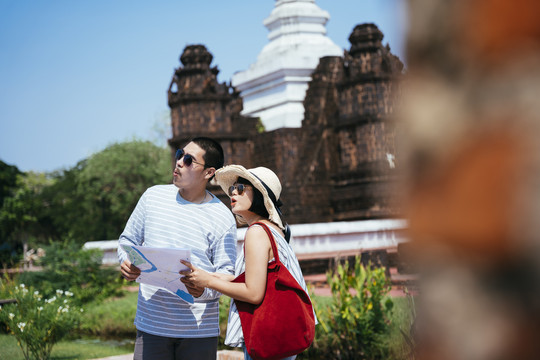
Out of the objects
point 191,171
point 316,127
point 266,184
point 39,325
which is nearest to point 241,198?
point 266,184

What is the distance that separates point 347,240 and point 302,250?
4.67ft

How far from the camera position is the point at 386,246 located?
16.7 meters

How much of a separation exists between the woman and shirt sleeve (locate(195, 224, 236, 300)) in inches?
6.7

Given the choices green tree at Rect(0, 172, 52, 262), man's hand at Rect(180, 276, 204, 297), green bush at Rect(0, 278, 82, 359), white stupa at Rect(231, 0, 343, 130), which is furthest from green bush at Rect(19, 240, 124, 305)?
green tree at Rect(0, 172, 52, 262)

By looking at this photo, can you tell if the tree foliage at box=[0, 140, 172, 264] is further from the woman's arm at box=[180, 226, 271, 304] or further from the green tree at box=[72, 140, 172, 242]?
the woman's arm at box=[180, 226, 271, 304]

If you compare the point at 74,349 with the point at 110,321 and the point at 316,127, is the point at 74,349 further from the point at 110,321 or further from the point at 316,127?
the point at 316,127

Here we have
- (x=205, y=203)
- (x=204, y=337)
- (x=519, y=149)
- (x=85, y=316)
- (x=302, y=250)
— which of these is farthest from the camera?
(x=302, y=250)

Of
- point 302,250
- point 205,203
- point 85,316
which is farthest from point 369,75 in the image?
point 205,203

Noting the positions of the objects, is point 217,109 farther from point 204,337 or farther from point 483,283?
point 483,283

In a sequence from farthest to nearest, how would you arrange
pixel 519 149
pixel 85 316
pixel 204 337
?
pixel 85 316 < pixel 204 337 < pixel 519 149

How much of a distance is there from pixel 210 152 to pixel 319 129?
16.3m

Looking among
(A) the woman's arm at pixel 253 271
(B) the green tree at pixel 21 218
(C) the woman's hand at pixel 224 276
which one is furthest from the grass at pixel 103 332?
(B) the green tree at pixel 21 218

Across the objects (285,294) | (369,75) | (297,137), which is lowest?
(285,294)

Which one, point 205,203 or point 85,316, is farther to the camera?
point 85,316
